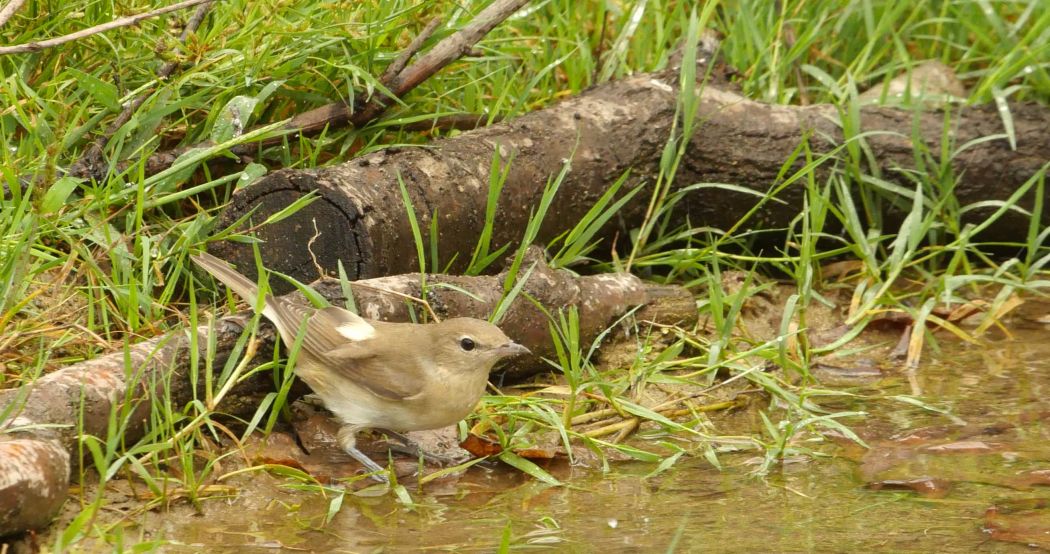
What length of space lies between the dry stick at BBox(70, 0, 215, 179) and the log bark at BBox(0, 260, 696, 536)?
1.26 metres

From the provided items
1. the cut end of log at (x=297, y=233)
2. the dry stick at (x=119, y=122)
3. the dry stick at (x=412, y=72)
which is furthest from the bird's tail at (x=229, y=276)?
the dry stick at (x=412, y=72)

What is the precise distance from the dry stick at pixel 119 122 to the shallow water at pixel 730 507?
1.90 metres

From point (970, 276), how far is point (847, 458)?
1.75 meters

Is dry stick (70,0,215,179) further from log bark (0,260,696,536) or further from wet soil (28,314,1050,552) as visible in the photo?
wet soil (28,314,1050,552)

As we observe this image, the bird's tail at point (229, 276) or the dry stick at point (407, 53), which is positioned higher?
the dry stick at point (407, 53)

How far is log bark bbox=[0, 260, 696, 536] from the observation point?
3.76 meters

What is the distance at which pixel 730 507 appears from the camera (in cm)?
428

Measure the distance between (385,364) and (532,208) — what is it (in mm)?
1488

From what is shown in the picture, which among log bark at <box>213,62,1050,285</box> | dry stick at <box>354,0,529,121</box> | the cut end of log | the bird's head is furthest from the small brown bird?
dry stick at <box>354,0,529,121</box>

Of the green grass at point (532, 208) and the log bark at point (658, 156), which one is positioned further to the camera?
the log bark at point (658, 156)

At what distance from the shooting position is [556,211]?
20.6 feet

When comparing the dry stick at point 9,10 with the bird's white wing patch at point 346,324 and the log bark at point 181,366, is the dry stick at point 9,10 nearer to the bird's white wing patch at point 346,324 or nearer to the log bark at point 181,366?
the log bark at point 181,366

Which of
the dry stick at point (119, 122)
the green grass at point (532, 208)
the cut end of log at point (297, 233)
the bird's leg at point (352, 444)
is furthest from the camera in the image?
the dry stick at point (119, 122)

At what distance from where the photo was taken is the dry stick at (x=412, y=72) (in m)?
6.10
